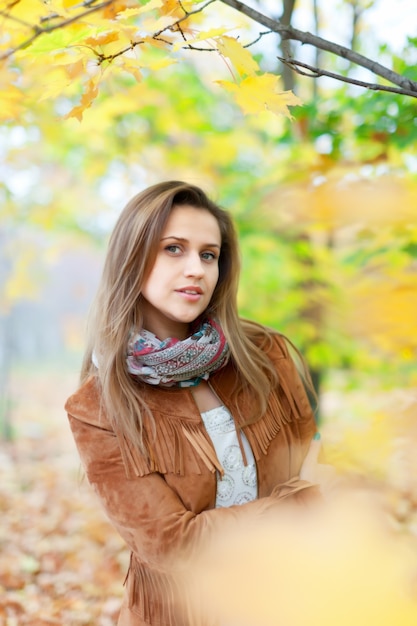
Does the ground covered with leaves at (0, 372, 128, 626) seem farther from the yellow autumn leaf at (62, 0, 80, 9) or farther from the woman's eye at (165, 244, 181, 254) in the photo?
the yellow autumn leaf at (62, 0, 80, 9)

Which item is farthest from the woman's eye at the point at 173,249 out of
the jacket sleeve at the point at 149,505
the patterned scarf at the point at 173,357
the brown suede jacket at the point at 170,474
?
the jacket sleeve at the point at 149,505

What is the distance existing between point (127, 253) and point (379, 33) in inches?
95.5

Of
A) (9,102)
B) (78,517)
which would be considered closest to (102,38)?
(9,102)

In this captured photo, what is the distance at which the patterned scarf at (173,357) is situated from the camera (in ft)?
5.31

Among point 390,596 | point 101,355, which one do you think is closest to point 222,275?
point 101,355

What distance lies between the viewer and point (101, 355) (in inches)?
67.0

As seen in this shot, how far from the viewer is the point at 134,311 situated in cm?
175

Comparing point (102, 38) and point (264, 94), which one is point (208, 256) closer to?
point (264, 94)

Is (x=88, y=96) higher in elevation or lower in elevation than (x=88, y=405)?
higher

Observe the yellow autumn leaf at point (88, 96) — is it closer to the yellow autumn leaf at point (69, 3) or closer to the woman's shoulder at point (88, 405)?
the yellow autumn leaf at point (69, 3)

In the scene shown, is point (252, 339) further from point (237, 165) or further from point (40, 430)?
point (40, 430)

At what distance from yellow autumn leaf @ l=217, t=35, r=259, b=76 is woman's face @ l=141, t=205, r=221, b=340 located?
0.53 meters

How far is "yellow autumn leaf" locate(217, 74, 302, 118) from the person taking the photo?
1291 mm

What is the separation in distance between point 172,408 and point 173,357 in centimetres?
19
